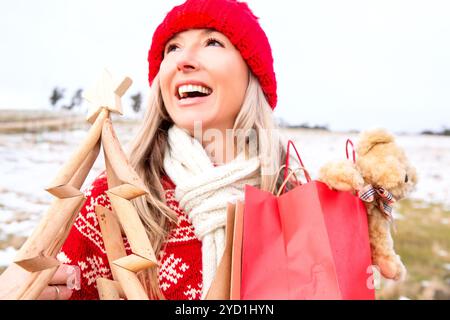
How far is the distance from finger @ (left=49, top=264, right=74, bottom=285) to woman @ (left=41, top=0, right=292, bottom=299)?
44 millimetres

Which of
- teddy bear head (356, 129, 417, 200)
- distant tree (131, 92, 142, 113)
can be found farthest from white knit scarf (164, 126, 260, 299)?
distant tree (131, 92, 142, 113)

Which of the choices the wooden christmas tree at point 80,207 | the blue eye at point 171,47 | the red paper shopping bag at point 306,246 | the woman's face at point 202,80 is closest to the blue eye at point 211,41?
the woman's face at point 202,80

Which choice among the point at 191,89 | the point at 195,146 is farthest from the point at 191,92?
the point at 195,146

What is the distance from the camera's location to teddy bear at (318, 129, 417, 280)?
1.00 meters

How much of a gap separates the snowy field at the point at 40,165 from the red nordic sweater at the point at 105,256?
2.13 feet

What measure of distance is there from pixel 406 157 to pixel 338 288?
38 centimetres

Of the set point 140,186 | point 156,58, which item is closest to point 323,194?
point 140,186

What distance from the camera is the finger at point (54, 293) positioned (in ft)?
3.07

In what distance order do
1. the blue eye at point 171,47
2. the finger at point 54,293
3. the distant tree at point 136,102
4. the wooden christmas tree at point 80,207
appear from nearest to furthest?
the wooden christmas tree at point 80,207, the finger at point 54,293, the blue eye at point 171,47, the distant tree at point 136,102

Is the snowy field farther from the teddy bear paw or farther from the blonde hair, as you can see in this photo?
the teddy bear paw

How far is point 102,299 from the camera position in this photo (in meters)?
0.95

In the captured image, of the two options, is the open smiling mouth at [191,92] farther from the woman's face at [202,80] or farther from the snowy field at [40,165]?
the snowy field at [40,165]

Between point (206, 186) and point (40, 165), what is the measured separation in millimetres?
1604

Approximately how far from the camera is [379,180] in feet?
3.37
